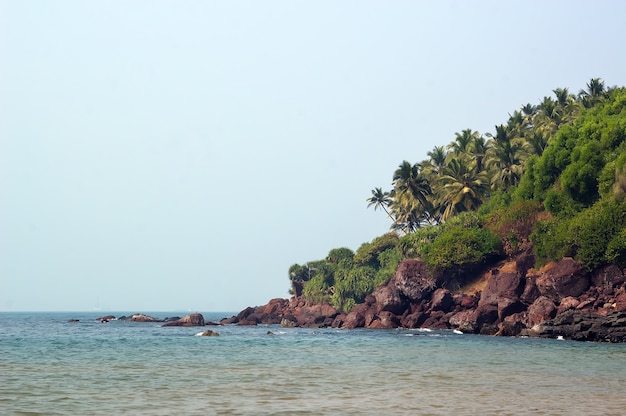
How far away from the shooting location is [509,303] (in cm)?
5962

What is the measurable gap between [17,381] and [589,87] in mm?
89100

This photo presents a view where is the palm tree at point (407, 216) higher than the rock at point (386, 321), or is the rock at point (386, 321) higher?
the palm tree at point (407, 216)

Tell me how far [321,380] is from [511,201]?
5333cm

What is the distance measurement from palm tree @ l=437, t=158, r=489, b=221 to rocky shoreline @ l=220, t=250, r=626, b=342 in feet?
53.3

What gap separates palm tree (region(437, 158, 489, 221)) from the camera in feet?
284

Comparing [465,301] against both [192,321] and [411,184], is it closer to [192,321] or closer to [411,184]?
[411,184]

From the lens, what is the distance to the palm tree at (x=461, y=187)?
284ft

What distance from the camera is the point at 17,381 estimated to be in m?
26.7

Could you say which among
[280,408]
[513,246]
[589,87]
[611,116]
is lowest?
[280,408]

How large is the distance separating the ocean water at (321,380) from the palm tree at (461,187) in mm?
41113

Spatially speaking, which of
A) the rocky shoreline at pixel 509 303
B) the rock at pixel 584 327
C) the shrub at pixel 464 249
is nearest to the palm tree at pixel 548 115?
the shrub at pixel 464 249

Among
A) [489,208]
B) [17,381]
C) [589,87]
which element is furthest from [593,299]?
[589,87]

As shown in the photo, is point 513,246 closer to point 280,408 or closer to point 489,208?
point 489,208

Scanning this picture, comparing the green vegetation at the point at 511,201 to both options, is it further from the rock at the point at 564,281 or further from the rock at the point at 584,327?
the rock at the point at 584,327
